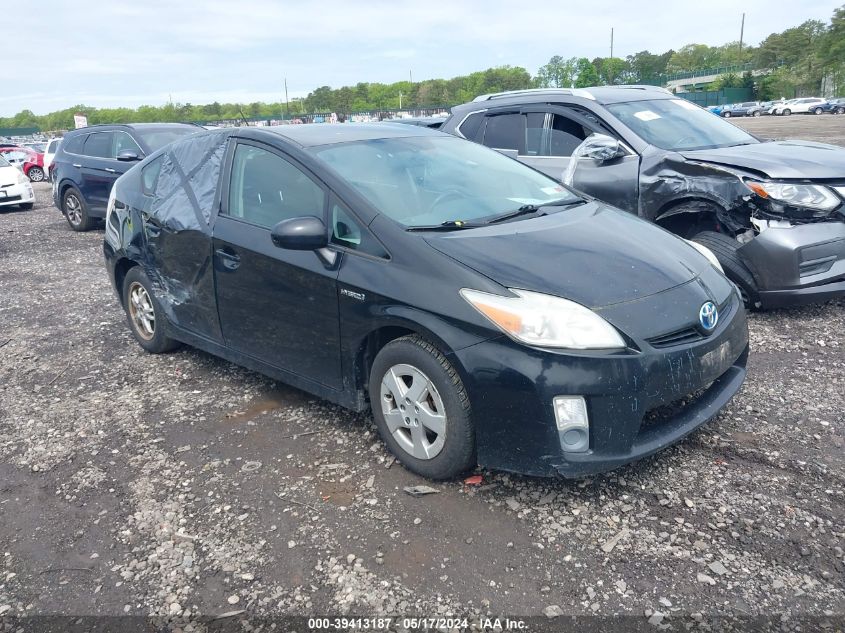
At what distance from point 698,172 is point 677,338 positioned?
2.80 meters

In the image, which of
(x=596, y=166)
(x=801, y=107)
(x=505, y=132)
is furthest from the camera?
(x=801, y=107)

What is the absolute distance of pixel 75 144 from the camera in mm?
12242

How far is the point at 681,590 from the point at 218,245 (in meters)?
3.00

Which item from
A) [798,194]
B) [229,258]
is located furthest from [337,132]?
[798,194]

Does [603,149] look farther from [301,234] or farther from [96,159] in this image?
[96,159]

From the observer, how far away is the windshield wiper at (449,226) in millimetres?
3447

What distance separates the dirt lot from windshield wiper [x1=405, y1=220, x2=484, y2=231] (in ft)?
3.81

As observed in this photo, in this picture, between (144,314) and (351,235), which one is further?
(144,314)

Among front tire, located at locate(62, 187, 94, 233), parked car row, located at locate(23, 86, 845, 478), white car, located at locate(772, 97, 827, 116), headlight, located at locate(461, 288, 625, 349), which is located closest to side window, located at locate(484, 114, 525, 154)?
parked car row, located at locate(23, 86, 845, 478)

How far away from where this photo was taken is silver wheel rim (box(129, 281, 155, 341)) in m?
5.17

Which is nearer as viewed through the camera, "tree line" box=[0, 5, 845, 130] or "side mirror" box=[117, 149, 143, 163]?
"side mirror" box=[117, 149, 143, 163]

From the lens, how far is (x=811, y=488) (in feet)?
10.3

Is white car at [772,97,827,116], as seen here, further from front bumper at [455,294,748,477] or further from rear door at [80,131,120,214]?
front bumper at [455,294,748,477]

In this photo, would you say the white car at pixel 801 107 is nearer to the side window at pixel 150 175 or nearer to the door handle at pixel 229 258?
the side window at pixel 150 175
